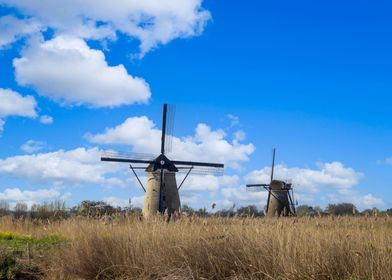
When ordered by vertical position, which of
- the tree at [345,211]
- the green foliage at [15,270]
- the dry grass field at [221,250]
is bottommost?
the green foliage at [15,270]

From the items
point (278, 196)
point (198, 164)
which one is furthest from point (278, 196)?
point (198, 164)

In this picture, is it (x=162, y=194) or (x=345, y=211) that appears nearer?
(x=345, y=211)

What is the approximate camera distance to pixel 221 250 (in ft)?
32.6

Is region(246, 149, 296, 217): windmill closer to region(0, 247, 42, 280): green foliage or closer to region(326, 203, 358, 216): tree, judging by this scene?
region(326, 203, 358, 216): tree

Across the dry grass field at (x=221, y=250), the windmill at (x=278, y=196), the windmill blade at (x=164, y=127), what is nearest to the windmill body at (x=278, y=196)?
the windmill at (x=278, y=196)

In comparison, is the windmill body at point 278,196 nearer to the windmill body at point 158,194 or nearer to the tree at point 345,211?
the tree at point 345,211

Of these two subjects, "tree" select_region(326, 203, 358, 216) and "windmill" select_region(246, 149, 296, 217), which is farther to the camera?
"windmill" select_region(246, 149, 296, 217)

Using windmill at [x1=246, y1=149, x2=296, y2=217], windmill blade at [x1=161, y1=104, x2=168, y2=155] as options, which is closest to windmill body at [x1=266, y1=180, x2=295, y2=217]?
windmill at [x1=246, y1=149, x2=296, y2=217]

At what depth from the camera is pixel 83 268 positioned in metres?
11.4

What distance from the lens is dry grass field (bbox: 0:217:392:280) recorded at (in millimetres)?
8109

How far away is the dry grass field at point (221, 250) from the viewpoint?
811 cm

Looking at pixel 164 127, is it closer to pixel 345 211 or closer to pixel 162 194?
pixel 162 194

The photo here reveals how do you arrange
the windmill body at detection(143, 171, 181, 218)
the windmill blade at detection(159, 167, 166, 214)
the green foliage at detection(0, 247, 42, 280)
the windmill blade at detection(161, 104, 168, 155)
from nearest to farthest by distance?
1. the green foliage at detection(0, 247, 42, 280)
2. the windmill blade at detection(159, 167, 166, 214)
3. the windmill body at detection(143, 171, 181, 218)
4. the windmill blade at detection(161, 104, 168, 155)

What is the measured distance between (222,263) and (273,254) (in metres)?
1.29
